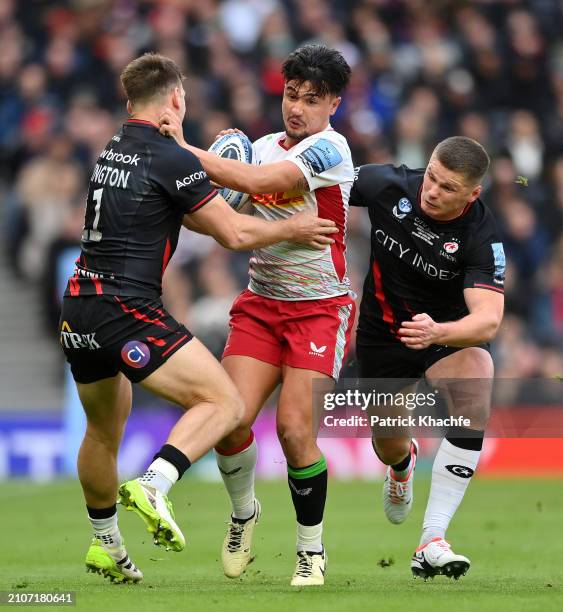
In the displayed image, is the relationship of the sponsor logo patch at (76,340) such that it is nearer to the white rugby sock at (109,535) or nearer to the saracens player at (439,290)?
the white rugby sock at (109,535)

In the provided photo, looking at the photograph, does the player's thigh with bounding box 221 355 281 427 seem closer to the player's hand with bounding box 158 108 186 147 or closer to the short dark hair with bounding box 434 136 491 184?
the player's hand with bounding box 158 108 186 147

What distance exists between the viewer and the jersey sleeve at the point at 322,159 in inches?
299

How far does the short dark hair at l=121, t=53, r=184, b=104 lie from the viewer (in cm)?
712

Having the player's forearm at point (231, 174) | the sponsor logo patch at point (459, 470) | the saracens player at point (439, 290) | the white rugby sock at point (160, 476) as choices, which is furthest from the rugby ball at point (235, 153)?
the sponsor logo patch at point (459, 470)

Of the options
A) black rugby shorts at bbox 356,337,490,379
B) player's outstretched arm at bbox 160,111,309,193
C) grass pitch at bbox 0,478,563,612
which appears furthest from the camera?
black rugby shorts at bbox 356,337,490,379

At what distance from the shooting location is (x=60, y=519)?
11.9 metres

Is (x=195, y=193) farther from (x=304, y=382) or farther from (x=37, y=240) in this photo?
(x=37, y=240)

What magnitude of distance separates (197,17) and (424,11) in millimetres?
3504

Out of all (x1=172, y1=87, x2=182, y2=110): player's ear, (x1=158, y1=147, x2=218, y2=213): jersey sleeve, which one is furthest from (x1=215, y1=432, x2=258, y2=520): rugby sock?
(x1=172, y1=87, x2=182, y2=110): player's ear

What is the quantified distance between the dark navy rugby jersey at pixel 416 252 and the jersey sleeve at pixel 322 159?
494mm

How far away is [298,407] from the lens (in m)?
7.56

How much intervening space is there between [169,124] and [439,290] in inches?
85.6

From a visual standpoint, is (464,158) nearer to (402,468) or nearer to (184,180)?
(184,180)

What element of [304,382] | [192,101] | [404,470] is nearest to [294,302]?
[304,382]
